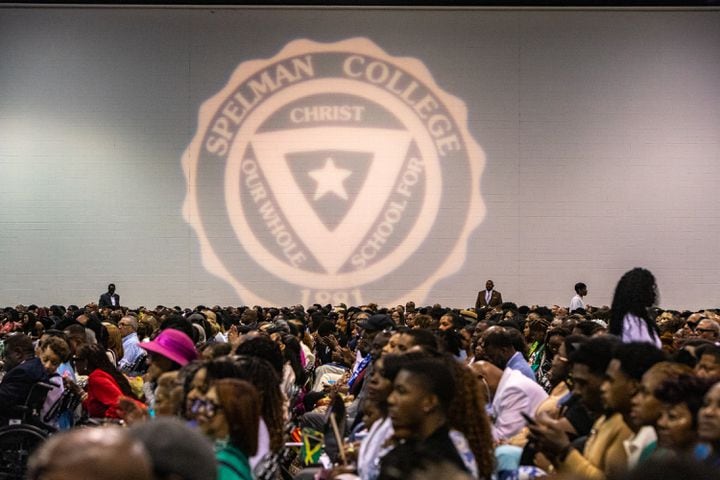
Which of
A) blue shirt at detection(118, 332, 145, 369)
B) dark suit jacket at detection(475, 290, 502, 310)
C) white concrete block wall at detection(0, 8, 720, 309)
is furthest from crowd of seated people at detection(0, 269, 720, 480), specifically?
white concrete block wall at detection(0, 8, 720, 309)

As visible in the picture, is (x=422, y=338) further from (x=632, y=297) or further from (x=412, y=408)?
(x=412, y=408)

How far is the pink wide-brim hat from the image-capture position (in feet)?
18.3

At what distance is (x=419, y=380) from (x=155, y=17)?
712 inches

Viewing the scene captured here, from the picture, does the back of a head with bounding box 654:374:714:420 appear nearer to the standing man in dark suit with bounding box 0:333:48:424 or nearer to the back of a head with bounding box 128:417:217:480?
the back of a head with bounding box 128:417:217:480

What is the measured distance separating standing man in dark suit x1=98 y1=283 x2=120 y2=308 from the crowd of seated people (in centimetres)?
1174

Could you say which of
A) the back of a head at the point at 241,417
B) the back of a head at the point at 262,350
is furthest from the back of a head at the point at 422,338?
the back of a head at the point at 241,417

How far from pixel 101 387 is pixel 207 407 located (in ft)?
10.6

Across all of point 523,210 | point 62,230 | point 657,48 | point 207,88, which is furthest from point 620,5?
point 62,230

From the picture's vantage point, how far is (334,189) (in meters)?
20.1

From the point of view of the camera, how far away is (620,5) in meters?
20.6

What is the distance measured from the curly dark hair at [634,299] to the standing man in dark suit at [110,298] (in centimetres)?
1404

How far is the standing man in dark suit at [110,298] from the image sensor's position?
1919 cm

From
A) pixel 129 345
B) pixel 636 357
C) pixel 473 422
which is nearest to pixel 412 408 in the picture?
pixel 473 422

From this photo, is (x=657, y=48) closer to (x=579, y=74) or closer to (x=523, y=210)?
(x=579, y=74)
